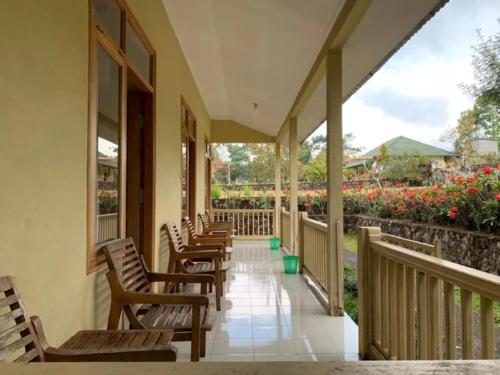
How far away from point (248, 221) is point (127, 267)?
7.62m

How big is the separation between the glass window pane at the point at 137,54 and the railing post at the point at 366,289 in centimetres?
212

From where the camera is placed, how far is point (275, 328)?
3152 millimetres

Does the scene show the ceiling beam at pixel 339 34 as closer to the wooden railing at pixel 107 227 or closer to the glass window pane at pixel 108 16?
the glass window pane at pixel 108 16

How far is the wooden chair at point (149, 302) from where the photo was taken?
1979 millimetres

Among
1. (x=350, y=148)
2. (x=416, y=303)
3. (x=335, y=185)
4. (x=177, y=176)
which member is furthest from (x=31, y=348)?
(x=350, y=148)

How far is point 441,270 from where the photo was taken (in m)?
1.58

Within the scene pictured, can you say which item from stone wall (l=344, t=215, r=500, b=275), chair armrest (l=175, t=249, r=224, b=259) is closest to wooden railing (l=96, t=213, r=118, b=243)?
chair armrest (l=175, t=249, r=224, b=259)

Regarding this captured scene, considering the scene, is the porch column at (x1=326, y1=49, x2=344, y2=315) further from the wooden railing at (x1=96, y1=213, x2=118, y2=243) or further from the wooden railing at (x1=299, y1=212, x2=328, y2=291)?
the wooden railing at (x1=96, y1=213, x2=118, y2=243)

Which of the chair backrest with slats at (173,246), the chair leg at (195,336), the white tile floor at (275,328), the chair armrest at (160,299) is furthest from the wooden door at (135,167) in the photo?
the chair leg at (195,336)

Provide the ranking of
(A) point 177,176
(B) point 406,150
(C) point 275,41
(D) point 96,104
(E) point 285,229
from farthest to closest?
(B) point 406,150, (E) point 285,229, (A) point 177,176, (C) point 275,41, (D) point 96,104

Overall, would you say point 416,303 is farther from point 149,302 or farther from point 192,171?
point 192,171

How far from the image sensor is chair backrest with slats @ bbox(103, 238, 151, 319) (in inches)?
80.9

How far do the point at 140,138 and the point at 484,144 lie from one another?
25.8 feet

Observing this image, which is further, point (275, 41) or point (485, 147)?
point (485, 147)
